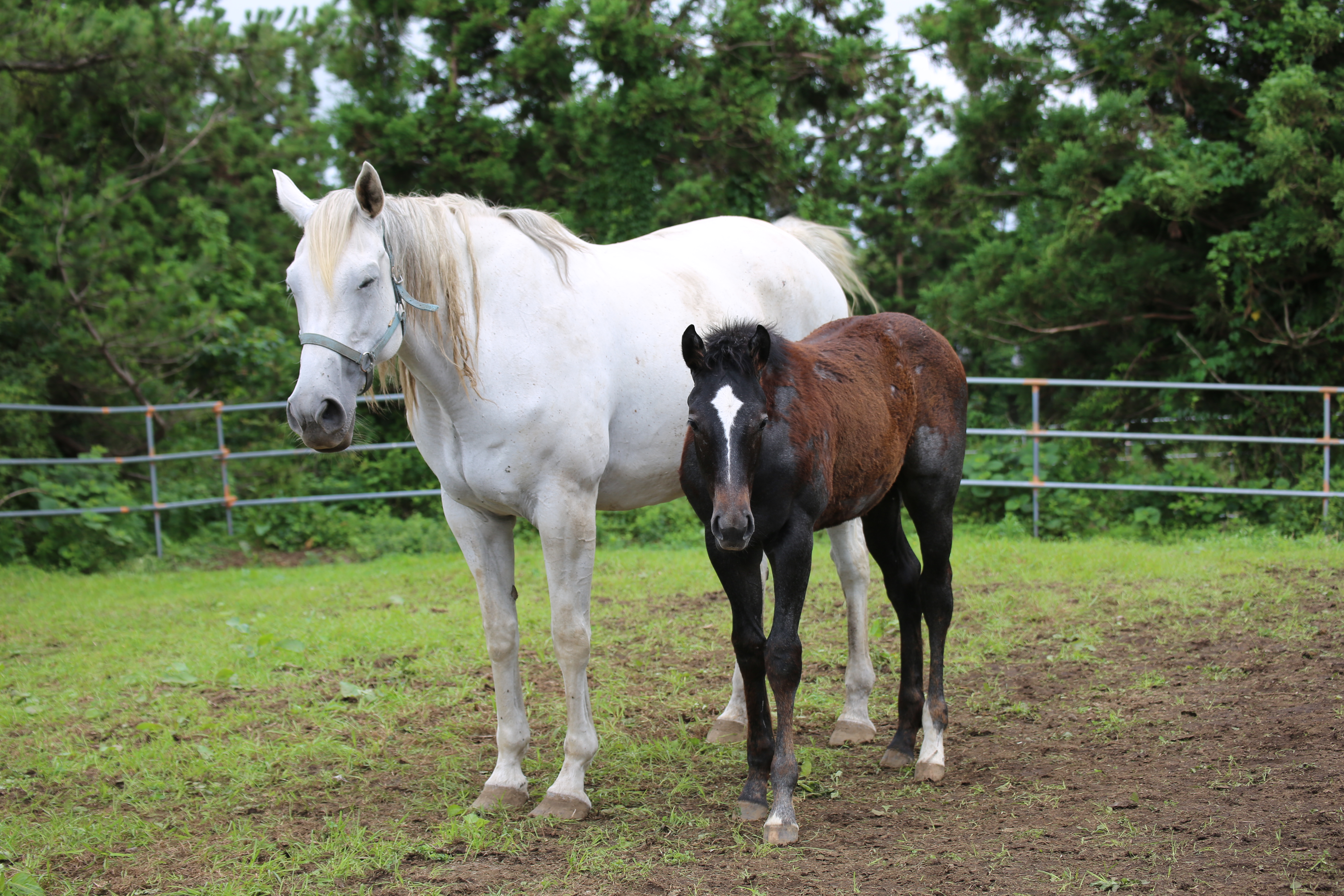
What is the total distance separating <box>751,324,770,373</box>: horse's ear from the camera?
10.9ft

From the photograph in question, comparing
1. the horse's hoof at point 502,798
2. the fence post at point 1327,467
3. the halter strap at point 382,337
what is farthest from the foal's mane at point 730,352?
the fence post at point 1327,467

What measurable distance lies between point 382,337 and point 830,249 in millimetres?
3157

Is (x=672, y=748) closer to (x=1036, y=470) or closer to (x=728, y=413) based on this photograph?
(x=728, y=413)

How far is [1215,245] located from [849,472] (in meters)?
7.44

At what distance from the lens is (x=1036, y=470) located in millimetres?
9289

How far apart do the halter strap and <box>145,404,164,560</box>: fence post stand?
6.79 m

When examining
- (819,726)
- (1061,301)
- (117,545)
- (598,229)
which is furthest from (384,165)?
(819,726)

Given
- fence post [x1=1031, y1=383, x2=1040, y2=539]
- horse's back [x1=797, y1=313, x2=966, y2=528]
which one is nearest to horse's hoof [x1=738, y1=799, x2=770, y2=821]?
horse's back [x1=797, y1=313, x2=966, y2=528]

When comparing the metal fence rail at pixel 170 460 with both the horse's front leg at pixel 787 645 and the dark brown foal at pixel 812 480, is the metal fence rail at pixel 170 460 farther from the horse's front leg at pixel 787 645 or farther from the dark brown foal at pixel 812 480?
the horse's front leg at pixel 787 645

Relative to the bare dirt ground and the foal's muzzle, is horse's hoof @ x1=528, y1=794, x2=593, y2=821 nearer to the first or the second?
the bare dirt ground

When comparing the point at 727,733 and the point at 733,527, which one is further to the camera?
the point at 727,733

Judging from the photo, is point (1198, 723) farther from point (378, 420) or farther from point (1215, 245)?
point (378, 420)

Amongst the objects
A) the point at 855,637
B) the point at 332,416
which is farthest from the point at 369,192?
the point at 855,637

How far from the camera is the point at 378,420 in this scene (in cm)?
1233
